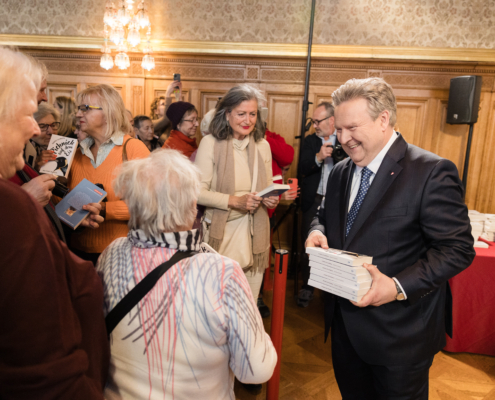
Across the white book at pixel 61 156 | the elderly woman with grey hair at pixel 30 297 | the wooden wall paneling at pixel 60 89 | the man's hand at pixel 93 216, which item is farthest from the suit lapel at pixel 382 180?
the wooden wall paneling at pixel 60 89

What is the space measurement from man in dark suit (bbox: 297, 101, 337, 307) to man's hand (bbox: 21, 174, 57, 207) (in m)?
2.23

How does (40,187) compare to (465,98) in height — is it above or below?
below

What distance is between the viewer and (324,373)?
2.28 meters

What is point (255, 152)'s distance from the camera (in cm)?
221

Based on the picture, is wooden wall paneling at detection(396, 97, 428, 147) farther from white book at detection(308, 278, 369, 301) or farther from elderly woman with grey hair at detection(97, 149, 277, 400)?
elderly woman with grey hair at detection(97, 149, 277, 400)

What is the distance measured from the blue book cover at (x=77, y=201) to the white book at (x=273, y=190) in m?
0.85

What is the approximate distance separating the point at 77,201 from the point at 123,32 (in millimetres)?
2708

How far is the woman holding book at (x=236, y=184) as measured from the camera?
6.84ft

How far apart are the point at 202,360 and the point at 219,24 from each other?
409 centimetres

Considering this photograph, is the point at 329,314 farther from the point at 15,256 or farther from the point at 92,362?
the point at 15,256

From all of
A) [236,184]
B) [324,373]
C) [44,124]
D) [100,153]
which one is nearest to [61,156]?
[100,153]

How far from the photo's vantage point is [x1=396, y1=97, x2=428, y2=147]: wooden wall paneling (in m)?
4.07

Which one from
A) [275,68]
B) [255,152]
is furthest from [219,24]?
Answer: [255,152]

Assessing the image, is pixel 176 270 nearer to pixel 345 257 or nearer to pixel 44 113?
pixel 345 257
